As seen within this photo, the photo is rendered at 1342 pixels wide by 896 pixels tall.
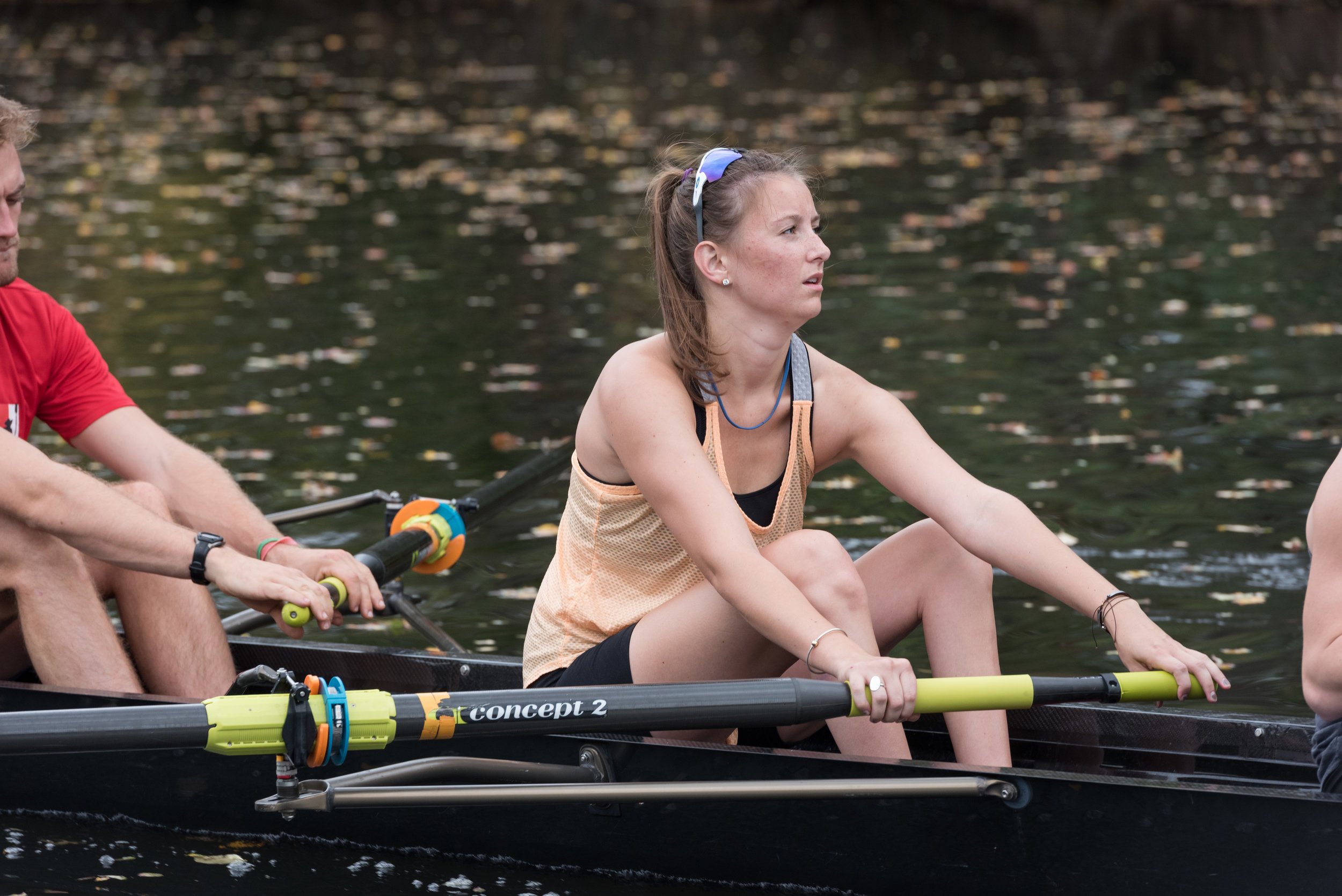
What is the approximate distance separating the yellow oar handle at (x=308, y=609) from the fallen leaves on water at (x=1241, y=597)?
120 inches

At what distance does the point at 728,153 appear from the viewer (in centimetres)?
343

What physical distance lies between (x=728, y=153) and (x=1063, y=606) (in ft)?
8.26

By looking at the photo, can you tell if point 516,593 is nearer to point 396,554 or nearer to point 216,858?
point 396,554

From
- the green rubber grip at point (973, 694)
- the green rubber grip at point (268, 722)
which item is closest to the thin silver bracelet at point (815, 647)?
the green rubber grip at point (973, 694)

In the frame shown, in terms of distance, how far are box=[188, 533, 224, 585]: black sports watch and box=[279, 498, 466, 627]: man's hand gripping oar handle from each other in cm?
40

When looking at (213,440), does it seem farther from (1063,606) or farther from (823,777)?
(823,777)

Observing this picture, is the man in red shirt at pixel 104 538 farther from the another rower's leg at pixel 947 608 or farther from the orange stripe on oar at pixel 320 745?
the another rower's leg at pixel 947 608

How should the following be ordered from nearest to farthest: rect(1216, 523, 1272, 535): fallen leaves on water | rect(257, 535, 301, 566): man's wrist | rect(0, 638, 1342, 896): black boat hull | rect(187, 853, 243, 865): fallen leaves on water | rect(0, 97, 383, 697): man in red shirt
→ rect(0, 638, 1342, 896): black boat hull < rect(0, 97, 383, 697): man in red shirt < rect(187, 853, 243, 865): fallen leaves on water < rect(257, 535, 301, 566): man's wrist < rect(1216, 523, 1272, 535): fallen leaves on water

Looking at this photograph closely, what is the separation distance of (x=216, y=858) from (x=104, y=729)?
82 cm

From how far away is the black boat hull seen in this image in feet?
9.92

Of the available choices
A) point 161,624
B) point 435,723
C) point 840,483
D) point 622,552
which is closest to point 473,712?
point 435,723

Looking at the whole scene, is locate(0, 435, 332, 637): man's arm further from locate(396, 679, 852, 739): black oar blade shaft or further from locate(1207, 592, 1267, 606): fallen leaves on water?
locate(1207, 592, 1267, 606): fallen leaves on water

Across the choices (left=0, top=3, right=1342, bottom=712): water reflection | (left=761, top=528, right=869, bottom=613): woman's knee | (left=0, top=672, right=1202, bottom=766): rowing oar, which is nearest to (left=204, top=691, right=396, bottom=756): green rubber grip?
(left=0, top=672, right=1202, bottom=766): rowing oar

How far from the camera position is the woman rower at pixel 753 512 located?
3.29m
